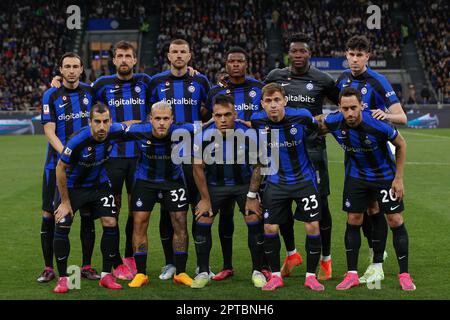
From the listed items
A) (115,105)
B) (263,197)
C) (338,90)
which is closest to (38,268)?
(115,105)

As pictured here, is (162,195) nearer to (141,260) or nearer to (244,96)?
(141,260)

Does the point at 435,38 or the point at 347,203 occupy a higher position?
the point at 435,38

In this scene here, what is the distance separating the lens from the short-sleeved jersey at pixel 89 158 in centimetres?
698

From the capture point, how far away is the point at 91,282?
23.9ft

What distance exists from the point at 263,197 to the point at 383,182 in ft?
3.71

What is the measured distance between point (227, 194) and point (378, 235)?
1.51 m

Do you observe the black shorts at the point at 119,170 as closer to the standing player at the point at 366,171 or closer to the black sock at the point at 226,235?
the black sock at the point at 226,235

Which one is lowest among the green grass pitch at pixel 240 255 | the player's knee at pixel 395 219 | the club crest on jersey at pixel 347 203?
the green grass pitch at pixel 240 255

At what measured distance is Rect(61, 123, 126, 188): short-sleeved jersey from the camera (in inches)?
275

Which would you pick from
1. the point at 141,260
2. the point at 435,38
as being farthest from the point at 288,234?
the point at 435,38

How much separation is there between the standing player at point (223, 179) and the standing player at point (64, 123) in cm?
112

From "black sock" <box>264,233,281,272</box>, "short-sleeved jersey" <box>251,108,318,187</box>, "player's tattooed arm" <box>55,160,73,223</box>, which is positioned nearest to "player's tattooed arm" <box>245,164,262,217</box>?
"short-sleeved jersey" <box>251,108,318,187</box>

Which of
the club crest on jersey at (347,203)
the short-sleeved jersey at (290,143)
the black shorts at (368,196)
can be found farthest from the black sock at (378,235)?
the short-sleeved jersey at (290,143)

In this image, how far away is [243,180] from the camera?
7309 millimetres
